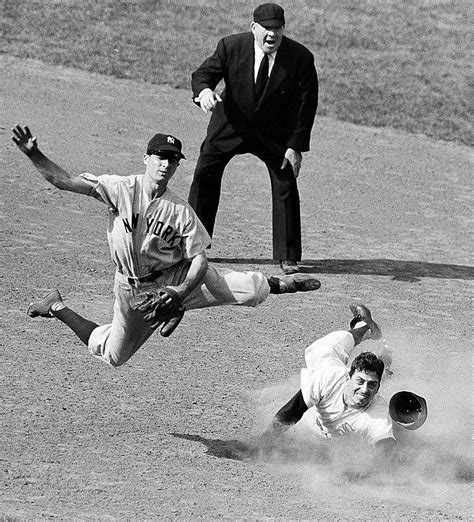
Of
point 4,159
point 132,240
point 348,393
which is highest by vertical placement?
point 132,240

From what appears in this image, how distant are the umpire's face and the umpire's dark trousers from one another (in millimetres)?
866

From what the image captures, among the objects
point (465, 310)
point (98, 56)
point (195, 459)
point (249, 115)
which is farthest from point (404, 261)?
point (98, 56)

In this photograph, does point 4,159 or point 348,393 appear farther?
point 4,159

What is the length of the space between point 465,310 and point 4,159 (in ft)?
17.8

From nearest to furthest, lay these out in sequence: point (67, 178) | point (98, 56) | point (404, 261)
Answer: point (67, 178) < point (404, 261) < point (98, 56)

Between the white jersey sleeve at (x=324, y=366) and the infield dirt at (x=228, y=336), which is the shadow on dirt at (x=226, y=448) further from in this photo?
the white jersey sleeve at (x=324, y=366)

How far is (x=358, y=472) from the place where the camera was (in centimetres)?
714

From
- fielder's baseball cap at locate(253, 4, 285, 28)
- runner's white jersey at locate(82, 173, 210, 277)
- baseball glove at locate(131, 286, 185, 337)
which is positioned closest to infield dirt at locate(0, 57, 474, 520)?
baseball glove at locate(131, 286, 185, 337)

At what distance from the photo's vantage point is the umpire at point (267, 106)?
402 inches

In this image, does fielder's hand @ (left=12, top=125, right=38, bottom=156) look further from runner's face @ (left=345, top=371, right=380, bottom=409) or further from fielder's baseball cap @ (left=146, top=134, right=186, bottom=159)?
runner's face @ (left=345, top=371, right=380, bottom=409)

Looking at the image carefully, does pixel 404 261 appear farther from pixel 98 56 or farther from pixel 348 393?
pixel 98 56

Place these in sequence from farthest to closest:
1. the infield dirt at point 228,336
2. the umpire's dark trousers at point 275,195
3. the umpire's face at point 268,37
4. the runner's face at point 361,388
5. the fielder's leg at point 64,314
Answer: the umpire's dark trousers at point 275,195 < the umpire's face at point 268,37 < the fielder's leg at point 64,314 < the runner's face at point 361,388 < the infield dirt at point 228,336

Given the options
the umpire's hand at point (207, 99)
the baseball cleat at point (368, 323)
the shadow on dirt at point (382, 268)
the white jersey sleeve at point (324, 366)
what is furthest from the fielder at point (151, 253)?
the shadow on dirt at point (382, 268)

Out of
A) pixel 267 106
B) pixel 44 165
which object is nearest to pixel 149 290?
pixel 44 165
